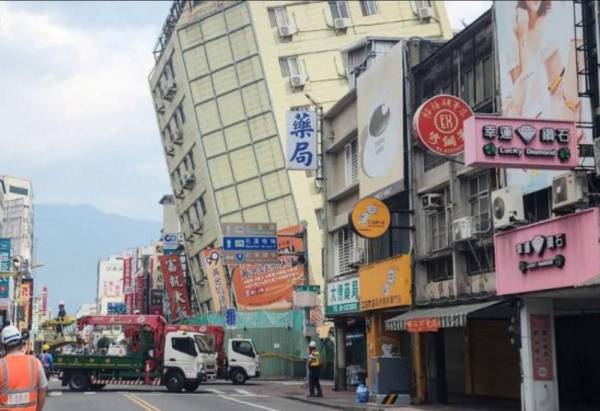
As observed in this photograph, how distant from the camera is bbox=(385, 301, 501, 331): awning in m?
22.6

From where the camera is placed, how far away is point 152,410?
2428 cm

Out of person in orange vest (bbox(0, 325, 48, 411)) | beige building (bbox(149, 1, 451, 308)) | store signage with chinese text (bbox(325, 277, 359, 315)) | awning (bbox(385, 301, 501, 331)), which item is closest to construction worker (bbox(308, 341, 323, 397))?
store signage with chinese text (bbox(325, 277, 359, 315))

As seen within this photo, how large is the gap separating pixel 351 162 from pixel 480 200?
10.9 meters

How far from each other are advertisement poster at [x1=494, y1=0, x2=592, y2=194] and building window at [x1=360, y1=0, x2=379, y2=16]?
1646 inches

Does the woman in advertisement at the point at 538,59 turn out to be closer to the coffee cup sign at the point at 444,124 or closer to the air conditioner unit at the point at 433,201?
the coffee cup sign at the point at 444,124

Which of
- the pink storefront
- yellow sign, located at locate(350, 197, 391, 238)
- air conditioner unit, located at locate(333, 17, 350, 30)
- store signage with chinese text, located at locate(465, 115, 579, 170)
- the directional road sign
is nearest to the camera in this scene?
the pink storefront

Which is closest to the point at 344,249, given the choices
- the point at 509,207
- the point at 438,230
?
the point at 438,230

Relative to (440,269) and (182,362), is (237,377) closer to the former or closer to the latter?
(182,362)

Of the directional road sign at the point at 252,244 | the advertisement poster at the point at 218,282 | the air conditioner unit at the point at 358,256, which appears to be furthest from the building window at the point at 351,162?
the advertisement poster at the point at 218,282

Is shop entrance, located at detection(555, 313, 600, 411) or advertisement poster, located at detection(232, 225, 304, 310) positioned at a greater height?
advertisement poster, located at detection(232, 225, 304, 310)

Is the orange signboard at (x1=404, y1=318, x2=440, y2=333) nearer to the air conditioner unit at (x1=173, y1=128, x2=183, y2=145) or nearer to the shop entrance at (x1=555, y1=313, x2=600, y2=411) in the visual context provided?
the shop entrance at (x1=555, y1=313, x2=600, y2=411)

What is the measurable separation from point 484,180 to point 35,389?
17.5 metres

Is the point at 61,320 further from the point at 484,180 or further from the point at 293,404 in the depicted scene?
the point at 484,180

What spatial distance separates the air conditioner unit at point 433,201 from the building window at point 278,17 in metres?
37.4
